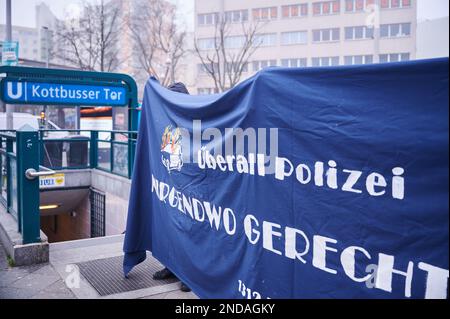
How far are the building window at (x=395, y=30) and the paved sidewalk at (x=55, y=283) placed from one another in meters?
51.7

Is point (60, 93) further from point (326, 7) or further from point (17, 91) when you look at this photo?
point (326, 7)

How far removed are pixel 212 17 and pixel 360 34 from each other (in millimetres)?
19261

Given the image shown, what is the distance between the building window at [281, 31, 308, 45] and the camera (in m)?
55.1

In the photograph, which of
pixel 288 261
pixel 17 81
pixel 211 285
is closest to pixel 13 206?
pixel 17 81

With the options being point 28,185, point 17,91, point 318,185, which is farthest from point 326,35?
point 318,185

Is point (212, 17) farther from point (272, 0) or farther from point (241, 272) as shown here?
point (241, 272)

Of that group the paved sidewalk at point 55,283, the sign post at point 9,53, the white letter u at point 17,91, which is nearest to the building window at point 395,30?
the sign post at point 9,53

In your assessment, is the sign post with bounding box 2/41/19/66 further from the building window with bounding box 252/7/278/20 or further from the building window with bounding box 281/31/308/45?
the building window with bounding box 281/31/308/45

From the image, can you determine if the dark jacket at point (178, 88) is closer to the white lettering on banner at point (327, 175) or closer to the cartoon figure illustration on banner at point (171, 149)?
the cartoon figure illustration on banner at point (171, 149)

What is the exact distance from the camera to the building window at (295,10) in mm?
55250

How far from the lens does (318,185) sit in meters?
2.64

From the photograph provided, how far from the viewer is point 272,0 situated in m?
56.1

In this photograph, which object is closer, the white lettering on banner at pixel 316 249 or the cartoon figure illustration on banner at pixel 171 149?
the white lettering on banner at pixel 316 249

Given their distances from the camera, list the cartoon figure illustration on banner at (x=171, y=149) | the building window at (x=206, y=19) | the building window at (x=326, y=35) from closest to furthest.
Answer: the cartoon figure illustration on banner at (x=171, y=149) → the building window at (x=326, y=35) → the building window at (x=206, y=19)
